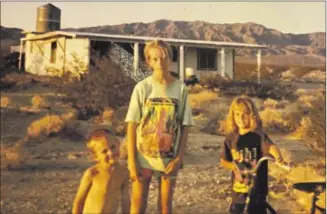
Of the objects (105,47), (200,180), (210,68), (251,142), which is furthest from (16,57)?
(210,68)

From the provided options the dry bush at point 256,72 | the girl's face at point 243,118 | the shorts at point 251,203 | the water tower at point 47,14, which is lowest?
the shorts at point 251,203

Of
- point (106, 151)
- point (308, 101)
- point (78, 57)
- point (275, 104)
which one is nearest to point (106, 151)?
point (106, 151)

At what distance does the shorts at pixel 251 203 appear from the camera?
4.52m

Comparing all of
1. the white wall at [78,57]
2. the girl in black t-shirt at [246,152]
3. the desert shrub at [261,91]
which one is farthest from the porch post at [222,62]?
the girl in black t-shirt at [246,152]

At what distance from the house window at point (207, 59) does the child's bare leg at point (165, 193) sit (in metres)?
13.8

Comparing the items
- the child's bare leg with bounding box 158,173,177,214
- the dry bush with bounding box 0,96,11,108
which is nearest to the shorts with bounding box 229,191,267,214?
the child's bare leg with bounding box 158,173,177,214

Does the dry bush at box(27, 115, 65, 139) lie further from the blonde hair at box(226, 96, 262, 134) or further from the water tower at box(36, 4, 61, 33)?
the blonde hair at box(226, 96, 262, 134)

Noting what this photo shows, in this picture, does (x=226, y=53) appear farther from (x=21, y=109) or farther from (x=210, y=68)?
(x=21, y=109)

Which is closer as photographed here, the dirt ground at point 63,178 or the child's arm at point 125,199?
the child's arm at point 125,199

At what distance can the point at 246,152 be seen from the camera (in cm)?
446

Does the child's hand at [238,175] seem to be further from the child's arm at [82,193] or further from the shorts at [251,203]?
the child's arm at [82,193]

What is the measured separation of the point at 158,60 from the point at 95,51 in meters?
5.05

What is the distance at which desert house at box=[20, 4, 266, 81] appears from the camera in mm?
7254

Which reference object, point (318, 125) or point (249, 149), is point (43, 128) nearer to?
point (249, 149)
